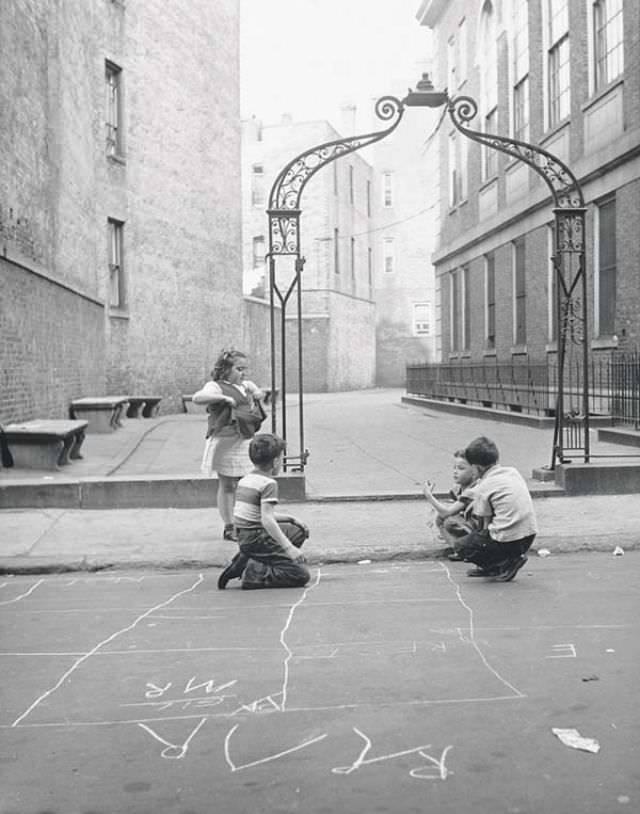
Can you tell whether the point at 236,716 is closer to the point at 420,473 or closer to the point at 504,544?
the point at 504,544

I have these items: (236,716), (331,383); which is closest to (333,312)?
(331,383)

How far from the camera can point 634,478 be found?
11.1 metres

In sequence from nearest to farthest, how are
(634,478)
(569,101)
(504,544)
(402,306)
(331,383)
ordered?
(504,544) < (634,478) < (569,101) < (331,383) < (402,306)

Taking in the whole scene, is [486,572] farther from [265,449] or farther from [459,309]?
[459,309]

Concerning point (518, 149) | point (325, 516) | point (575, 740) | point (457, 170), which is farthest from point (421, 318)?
point (575, 740)

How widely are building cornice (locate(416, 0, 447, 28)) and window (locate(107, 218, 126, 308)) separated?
42.0 ft

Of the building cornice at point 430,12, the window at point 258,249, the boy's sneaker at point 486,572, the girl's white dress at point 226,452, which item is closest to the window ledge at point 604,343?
the girl's white dress at point 226,452

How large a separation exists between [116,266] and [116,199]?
5.13 ft

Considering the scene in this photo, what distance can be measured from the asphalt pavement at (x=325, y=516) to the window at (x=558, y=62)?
7.94 meters

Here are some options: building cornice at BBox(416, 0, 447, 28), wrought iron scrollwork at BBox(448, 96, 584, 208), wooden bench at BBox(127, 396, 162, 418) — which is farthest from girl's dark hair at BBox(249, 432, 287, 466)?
building cornice at BBox(416, 0, 447, 28)

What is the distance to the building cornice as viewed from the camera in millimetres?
31328

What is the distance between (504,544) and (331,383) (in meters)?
41.0

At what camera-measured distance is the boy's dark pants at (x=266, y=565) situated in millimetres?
7156

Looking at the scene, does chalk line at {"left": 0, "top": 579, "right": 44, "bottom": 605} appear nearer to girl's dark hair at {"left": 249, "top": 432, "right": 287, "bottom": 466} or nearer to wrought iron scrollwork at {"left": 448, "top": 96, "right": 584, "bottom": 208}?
girl's dark hair at {"left": 249, "top": 432, "right": 287, "bottom": 466}
